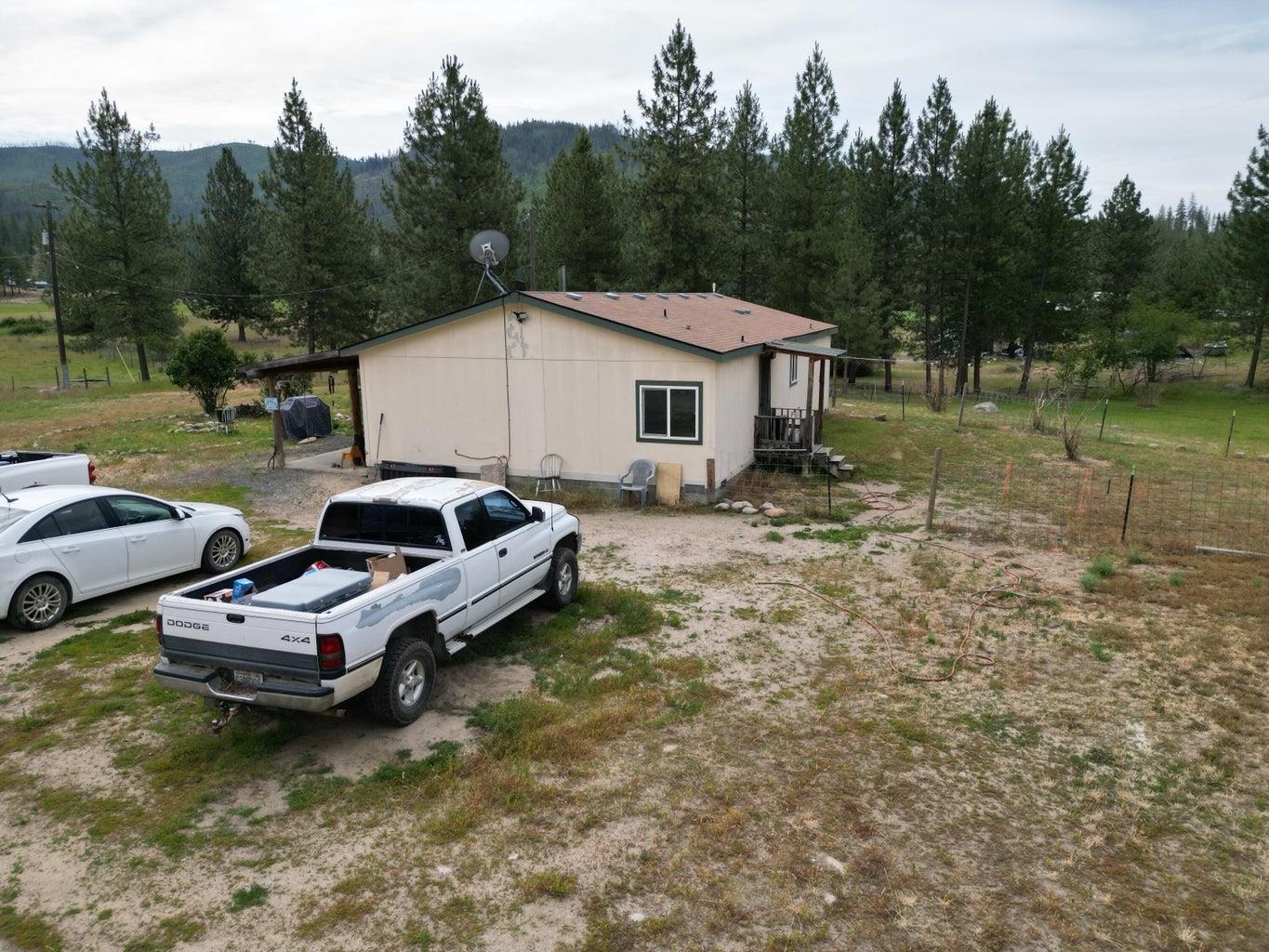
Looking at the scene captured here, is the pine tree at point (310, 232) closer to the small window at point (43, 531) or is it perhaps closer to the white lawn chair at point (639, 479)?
the white lawn chair at point (639, 479)

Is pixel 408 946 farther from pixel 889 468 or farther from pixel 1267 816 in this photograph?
pixel 889 468

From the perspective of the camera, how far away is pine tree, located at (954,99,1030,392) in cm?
3797

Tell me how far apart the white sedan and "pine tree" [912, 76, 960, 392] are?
35.3 m

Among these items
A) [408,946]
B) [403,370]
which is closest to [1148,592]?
[408,946]

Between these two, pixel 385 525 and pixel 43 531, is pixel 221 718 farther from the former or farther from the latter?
pixel 43 531

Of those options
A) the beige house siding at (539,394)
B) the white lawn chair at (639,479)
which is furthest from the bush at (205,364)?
the white lawn chair at (639,479)

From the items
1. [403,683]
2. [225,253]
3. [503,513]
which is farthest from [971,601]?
[225,253]

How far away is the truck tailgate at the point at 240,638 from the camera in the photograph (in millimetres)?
6023

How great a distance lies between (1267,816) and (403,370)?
16072 mm

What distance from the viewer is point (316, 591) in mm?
6676

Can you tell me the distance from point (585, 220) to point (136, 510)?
32.5 metres

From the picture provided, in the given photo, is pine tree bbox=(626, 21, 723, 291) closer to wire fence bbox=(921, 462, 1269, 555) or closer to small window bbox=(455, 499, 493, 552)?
wire fence bbox=(921, 462, 1269, 555)

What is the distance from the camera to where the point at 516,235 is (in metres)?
38.0

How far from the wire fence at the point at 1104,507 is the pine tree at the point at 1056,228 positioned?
23.7 metres
